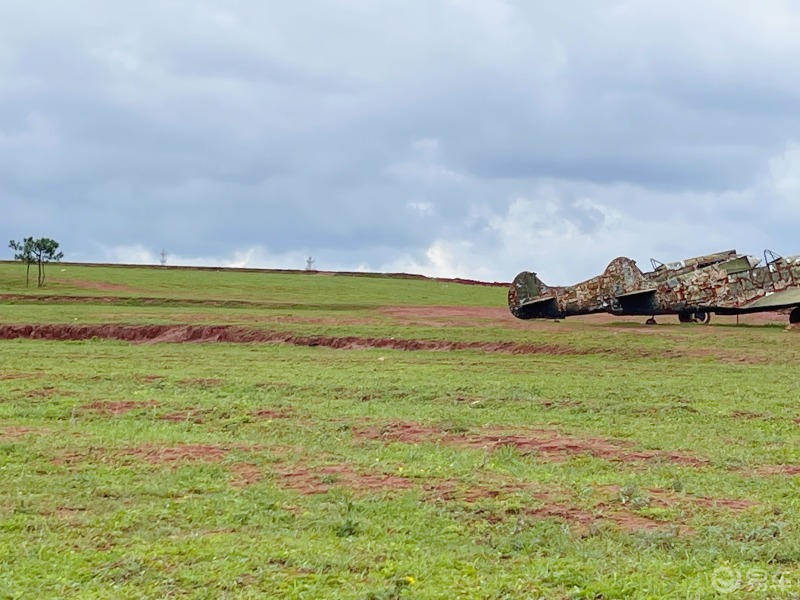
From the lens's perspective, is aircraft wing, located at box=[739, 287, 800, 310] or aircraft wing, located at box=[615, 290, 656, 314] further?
aircraft wing, located at box=[615, 290, 656, 314]

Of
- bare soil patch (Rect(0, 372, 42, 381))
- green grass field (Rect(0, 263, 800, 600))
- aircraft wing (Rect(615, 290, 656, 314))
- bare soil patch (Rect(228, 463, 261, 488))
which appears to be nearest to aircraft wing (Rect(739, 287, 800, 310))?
aircraft wing (Rect(615, 290, 656, 314))

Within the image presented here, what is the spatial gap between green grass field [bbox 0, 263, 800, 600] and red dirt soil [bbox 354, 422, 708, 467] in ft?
0.20

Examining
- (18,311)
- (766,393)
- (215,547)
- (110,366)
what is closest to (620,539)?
(215,547)

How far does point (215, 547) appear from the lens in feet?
21.6

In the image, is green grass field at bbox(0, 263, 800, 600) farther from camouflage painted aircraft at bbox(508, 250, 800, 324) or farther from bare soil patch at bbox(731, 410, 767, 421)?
camouflage painted aircraft at bbox(508, 250, 800, 324)

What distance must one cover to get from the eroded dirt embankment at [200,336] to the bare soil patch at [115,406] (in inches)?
548

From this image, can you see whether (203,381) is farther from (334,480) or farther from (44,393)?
(334,480)

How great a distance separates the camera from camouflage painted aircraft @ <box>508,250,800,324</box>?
114 ft

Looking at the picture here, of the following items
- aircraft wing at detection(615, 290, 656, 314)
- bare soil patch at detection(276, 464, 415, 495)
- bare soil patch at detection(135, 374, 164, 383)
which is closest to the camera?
bare soil patch at detection(276, 464, 415, 495)

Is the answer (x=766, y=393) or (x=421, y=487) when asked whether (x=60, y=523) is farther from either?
(x=766, y=393)

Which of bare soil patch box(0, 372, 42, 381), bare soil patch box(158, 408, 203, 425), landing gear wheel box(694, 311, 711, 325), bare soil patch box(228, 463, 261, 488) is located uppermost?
landing gear wheel box(694, 311, 711, 325)

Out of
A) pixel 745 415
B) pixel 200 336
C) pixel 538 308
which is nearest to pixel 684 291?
pixel 538 308

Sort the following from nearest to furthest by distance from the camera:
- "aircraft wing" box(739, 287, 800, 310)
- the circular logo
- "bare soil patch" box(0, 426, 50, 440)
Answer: the circular logo, "bare soil patch" box(0, 426, 50, 440), "aircraft wing" box(739, 287, 800, 310)

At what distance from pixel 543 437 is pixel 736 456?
93.5 inches
